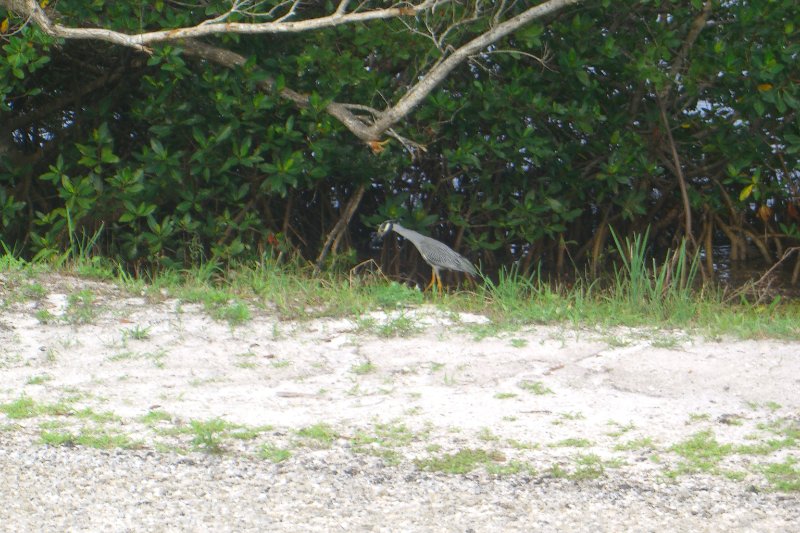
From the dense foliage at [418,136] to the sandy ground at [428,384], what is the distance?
6.17 ft

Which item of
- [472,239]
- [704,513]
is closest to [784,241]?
[472,239]

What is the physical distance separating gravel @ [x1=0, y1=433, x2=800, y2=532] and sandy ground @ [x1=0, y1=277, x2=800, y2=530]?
6 cm

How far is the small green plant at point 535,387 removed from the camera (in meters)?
5.36

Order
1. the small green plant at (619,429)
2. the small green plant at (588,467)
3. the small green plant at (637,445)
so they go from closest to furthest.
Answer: the small green plant at (588,467) < the small green plant at (637,445) < the small green plant at (619,429)

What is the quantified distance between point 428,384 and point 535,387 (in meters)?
0.50

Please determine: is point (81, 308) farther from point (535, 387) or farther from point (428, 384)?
point (535, 387)

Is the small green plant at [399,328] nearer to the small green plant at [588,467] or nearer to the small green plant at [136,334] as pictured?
the small green plant at [136,334]

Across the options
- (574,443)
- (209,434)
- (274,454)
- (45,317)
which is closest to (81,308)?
(45,317)

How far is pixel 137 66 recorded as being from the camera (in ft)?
29.3

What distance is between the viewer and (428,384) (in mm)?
5551

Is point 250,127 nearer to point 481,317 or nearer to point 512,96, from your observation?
point 512,96

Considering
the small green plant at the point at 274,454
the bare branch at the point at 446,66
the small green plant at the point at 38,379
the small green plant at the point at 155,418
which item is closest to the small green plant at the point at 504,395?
the small green plant at the point at 274,454

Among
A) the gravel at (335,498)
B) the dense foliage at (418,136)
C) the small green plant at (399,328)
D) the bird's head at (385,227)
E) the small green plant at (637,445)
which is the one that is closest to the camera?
the gravel at (335,498)

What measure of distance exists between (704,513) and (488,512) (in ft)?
2.31
